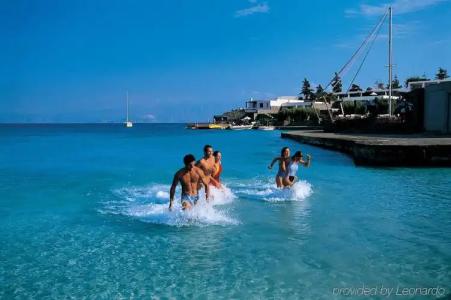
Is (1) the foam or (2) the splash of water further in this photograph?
(1) the foam

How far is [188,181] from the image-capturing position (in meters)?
8.80

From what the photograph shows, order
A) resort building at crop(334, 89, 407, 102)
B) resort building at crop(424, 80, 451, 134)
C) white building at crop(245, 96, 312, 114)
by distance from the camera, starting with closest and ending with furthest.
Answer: resort building at crop(424, 80, 451, 134) < resort building at crop(334, 89, 407, 102) < white building at crop(245, 96, 312, 114)

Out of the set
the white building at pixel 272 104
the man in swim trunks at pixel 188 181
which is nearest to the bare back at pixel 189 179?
the man in swim trunks at pixel 188 181

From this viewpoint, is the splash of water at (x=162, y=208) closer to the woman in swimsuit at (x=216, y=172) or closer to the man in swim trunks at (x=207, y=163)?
the woman in swimsuit at (x=216, y=172)

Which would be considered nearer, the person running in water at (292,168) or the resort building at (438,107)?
the person running in water at (292,168)

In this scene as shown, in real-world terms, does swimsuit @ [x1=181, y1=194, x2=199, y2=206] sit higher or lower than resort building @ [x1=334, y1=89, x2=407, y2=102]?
A: lower

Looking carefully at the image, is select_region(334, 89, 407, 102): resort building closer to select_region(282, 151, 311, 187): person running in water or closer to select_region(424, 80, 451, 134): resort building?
select_region(424, 80, 451, 134): resort building

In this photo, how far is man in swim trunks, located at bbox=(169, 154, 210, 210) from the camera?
8609 mm

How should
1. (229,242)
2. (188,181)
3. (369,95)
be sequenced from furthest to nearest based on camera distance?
(369,95)
(188,181)
(229,242)

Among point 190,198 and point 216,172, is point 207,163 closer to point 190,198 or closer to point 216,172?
point 216,172

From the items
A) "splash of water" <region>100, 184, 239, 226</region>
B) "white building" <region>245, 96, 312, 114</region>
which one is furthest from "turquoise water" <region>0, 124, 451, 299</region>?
"white building" <region>245, 96, 312, 114</region>

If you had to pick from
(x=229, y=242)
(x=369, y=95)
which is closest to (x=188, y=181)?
(x=229, y=242)

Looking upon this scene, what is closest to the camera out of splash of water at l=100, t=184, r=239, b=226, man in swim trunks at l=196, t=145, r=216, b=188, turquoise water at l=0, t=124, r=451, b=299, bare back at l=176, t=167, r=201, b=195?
turquoise water at l=0, t=124, r=451, b=299

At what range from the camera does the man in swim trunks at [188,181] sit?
861 centimetres
